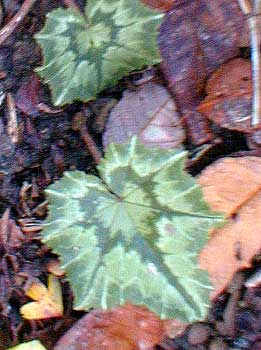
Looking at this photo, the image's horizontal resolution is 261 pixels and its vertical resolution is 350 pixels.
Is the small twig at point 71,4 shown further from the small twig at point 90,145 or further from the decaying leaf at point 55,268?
the decaying leaf at point 55,268

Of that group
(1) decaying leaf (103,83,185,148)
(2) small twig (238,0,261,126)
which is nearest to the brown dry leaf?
(1) decaying leaf (103,83,185,148)

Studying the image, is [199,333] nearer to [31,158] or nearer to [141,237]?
[141,237]

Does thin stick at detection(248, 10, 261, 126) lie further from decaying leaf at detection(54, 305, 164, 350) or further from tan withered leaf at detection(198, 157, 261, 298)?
decaying leaf at detection(54, 305, 164, 350)

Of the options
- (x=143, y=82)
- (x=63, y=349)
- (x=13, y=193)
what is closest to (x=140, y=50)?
(x=143, y=82)

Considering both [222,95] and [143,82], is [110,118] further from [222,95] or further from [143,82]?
[222,95]

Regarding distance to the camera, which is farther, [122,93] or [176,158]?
[122,93]

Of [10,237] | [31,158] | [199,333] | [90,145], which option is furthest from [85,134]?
[199,333]
